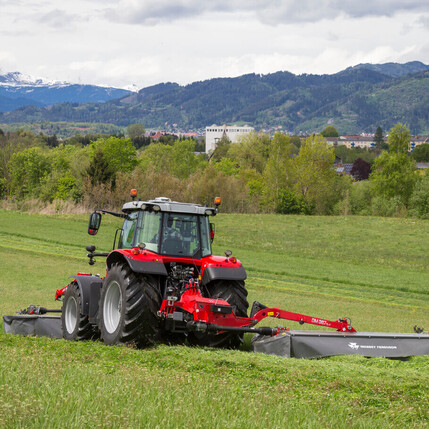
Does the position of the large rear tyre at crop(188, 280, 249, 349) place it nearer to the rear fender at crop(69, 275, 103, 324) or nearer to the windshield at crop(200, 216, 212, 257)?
the windshield at crop(200, 216, 212, 257)

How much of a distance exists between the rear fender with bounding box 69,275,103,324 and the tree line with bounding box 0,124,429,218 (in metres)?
46.6

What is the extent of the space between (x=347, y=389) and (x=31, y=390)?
3421mm

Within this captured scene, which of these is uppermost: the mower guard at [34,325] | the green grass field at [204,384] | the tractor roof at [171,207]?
the tractor roof at [171,207]

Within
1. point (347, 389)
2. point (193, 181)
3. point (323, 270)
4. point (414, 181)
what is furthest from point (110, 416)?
point (414, 181)

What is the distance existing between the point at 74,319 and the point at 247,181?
277 ft

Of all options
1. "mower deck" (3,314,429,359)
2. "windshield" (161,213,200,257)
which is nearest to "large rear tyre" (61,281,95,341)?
"windshield" (161,213,200,257)

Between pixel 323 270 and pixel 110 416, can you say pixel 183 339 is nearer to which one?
pixel 110 416

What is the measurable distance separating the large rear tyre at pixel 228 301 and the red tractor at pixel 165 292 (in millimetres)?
16

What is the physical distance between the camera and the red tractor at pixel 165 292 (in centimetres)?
991

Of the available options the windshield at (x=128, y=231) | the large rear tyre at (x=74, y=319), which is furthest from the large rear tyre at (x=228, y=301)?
the large rear tyre at (x=74, y=319)

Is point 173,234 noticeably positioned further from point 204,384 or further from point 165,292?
point 204,384

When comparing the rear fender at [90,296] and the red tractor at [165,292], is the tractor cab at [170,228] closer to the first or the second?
the red tractor at [165,292]

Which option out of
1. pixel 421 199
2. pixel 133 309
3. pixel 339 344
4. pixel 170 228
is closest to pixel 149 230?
pixel 170 228

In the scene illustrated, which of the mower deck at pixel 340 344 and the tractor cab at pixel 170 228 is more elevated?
the tractor cab at pixel 170 228
